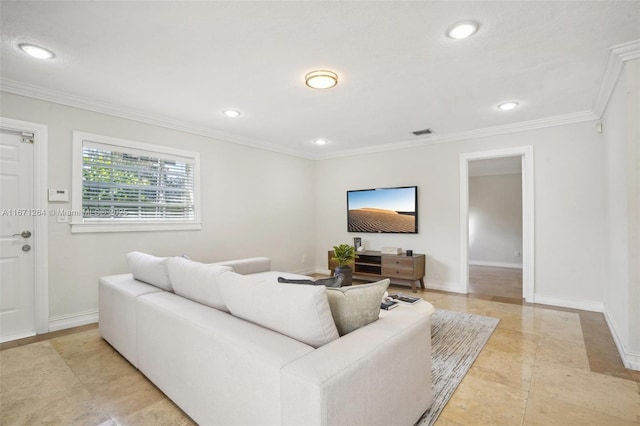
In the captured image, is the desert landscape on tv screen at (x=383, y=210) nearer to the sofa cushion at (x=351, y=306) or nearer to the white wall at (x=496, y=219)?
the white wall at (x=496, y=219)

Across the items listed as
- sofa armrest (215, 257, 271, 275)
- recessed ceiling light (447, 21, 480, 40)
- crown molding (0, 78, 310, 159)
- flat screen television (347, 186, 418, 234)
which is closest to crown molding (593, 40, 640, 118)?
recessed ceiling light (447, 21, 480, 40)

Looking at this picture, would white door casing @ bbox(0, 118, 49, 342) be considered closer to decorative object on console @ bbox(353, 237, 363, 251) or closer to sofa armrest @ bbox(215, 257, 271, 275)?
sofa armrest @ bbox(215, 257, 271, 275)

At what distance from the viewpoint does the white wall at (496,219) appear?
712 centimetres

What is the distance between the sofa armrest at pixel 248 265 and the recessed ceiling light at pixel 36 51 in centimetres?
237

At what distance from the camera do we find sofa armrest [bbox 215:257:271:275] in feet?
12.1

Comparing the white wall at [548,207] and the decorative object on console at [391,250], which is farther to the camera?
the decorative object on console at [391,250]

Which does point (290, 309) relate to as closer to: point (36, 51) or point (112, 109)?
point (36, 51)

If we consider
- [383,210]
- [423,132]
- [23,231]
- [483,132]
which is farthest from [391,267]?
[23,231]

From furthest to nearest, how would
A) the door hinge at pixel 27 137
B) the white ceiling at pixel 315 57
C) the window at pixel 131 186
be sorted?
1. the window at pixel 131 186
2. the door hinge at pixel 27 137
3. the white ceiling at pixel 315 57

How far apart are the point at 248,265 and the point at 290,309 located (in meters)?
2.55

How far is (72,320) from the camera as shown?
325 centimetres

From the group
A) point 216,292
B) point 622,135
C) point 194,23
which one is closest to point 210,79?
point 194,23

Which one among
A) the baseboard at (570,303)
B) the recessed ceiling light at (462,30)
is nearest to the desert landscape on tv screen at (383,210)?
the baseboard at (570,303)

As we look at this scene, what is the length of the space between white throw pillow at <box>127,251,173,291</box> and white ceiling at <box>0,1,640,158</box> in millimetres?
1607
